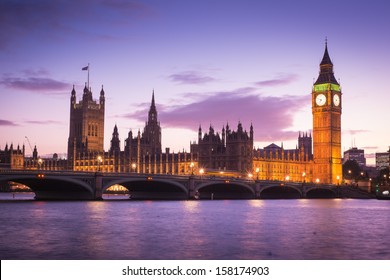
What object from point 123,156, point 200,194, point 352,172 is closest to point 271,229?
point 200,194

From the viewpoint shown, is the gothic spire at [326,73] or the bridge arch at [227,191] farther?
the gothic spire at [326,73]

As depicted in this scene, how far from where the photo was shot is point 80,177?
84062mm

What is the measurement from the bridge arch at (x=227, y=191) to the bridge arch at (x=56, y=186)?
2704cm

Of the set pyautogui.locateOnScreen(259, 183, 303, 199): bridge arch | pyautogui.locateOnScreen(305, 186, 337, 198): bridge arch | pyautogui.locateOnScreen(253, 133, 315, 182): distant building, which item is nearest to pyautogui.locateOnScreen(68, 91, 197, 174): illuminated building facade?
pyautogui.locateOnScreen(253, 133, 315, 182): distant building

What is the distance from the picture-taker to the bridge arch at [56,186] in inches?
3031

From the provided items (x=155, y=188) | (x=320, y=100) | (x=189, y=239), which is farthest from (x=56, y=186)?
(x=320, y=100)

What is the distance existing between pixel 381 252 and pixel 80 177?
5816 centimetres

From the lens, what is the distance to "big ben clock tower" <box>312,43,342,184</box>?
17588cm

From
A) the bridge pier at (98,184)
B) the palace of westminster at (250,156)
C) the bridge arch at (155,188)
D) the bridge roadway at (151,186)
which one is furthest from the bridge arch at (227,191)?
the bridge pier at (98,184)

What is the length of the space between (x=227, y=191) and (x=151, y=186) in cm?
2559

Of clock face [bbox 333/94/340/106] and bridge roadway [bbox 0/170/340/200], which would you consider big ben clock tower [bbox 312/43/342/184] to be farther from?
bridge roadway [bbox 0/170/340/200]

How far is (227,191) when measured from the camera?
422 ft

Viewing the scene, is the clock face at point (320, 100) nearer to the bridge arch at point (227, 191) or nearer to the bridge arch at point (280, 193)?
the bridge arch at point (280, 193)
